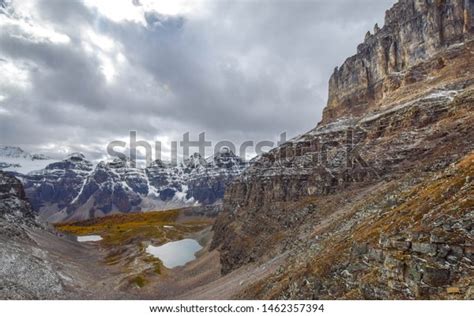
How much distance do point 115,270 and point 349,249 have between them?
98540 mm

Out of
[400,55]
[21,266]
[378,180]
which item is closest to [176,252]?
[21,266]

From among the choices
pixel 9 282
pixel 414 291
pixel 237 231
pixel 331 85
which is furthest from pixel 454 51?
pixel 9 282

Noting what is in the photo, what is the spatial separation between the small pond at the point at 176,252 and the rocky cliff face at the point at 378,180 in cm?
1527

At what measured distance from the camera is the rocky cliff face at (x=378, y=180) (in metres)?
20.1

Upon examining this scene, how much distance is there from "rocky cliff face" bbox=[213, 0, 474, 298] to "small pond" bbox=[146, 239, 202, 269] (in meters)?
15.3

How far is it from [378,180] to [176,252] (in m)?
93.1

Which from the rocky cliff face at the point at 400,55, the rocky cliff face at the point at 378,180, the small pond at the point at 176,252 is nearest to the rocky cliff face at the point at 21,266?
the rocky cliff face at the point at 378,180

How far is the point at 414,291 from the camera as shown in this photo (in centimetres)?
1806

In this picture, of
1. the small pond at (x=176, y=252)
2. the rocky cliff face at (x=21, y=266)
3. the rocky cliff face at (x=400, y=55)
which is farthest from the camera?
the small pond at (x=176, y=252)

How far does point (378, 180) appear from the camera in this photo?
66375 mm

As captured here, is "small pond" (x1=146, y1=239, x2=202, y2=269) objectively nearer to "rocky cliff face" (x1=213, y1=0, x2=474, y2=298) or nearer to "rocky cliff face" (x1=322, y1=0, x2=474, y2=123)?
"rocky cliff face" (x1=213, y1=0, x2=474, y2=298)

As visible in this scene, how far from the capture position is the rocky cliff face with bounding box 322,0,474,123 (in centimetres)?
11119

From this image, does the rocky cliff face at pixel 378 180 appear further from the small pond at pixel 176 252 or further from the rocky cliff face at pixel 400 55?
the small pond at pixel 176 252
